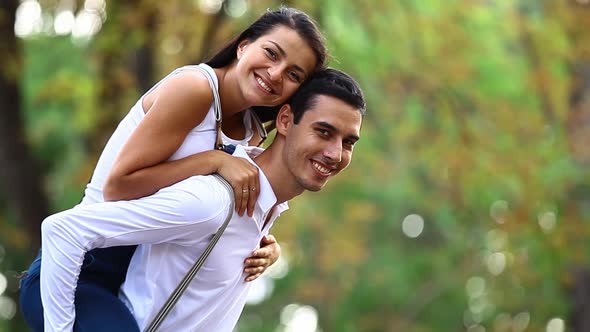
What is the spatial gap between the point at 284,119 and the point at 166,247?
68 centimetres

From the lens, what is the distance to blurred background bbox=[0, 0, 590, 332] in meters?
11.0

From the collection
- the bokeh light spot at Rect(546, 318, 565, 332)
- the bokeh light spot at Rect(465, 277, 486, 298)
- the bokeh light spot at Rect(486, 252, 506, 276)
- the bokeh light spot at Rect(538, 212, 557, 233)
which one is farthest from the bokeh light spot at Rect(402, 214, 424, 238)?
the bokeh light spot at Rect(538, 212, 557, 233)

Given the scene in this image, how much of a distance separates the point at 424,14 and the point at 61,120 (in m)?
4.88

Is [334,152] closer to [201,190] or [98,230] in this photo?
[201,190]

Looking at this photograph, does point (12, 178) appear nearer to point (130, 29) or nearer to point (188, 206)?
point (130, 29)

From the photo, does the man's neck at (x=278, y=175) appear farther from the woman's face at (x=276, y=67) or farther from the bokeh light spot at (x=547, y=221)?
the bokeh light spot at (x=547, y=221)

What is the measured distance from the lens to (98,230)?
13.1ft

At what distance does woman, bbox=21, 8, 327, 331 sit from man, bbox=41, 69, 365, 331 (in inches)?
2.8

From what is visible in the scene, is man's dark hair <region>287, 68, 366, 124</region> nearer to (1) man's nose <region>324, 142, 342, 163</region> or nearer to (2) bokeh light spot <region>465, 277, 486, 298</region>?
(1) man's nose <region>324, 142, 342, 163</region>

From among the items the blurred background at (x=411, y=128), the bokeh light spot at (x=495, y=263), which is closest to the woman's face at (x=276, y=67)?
the blurred background at (x=411, y=128)

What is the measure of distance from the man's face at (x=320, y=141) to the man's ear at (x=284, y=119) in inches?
2.8

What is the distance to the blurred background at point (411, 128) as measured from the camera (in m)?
11.0

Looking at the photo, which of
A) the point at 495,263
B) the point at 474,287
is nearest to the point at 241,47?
the point at 495,263

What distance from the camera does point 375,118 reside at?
15586 millimetres
